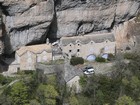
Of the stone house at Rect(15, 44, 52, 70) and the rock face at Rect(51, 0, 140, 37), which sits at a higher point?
the rock face at Rect(51, 0, 140, 37)

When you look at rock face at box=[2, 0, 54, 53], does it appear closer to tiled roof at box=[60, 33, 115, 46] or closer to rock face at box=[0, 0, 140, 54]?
rock face at box=[0, 0, 140, 54]

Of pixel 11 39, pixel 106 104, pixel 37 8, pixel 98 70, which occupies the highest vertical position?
pixel 37 8

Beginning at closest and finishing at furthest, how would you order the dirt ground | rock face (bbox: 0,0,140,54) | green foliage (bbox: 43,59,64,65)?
rock face (bbox: 0,0,140,54) < the dirt ground < green foliage (bbox: 43,59,64,65)

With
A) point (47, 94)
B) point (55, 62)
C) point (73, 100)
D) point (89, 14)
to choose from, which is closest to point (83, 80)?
point (73, 100)

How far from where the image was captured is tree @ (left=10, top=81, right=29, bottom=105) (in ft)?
123

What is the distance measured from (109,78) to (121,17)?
37.7ft

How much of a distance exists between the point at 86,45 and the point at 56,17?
13.9 feet

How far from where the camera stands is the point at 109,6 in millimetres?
48250

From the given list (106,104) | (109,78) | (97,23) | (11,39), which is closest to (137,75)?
(109,78)

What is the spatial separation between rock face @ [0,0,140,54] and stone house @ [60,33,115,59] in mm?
1337

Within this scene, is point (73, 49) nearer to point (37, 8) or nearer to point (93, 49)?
point (93, 49)

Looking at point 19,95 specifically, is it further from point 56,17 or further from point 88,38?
point 88,38

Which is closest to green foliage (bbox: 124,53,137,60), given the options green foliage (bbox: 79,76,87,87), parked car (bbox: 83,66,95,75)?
parked car (bbox: 83,66,95,75)

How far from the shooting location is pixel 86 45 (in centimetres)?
4609
